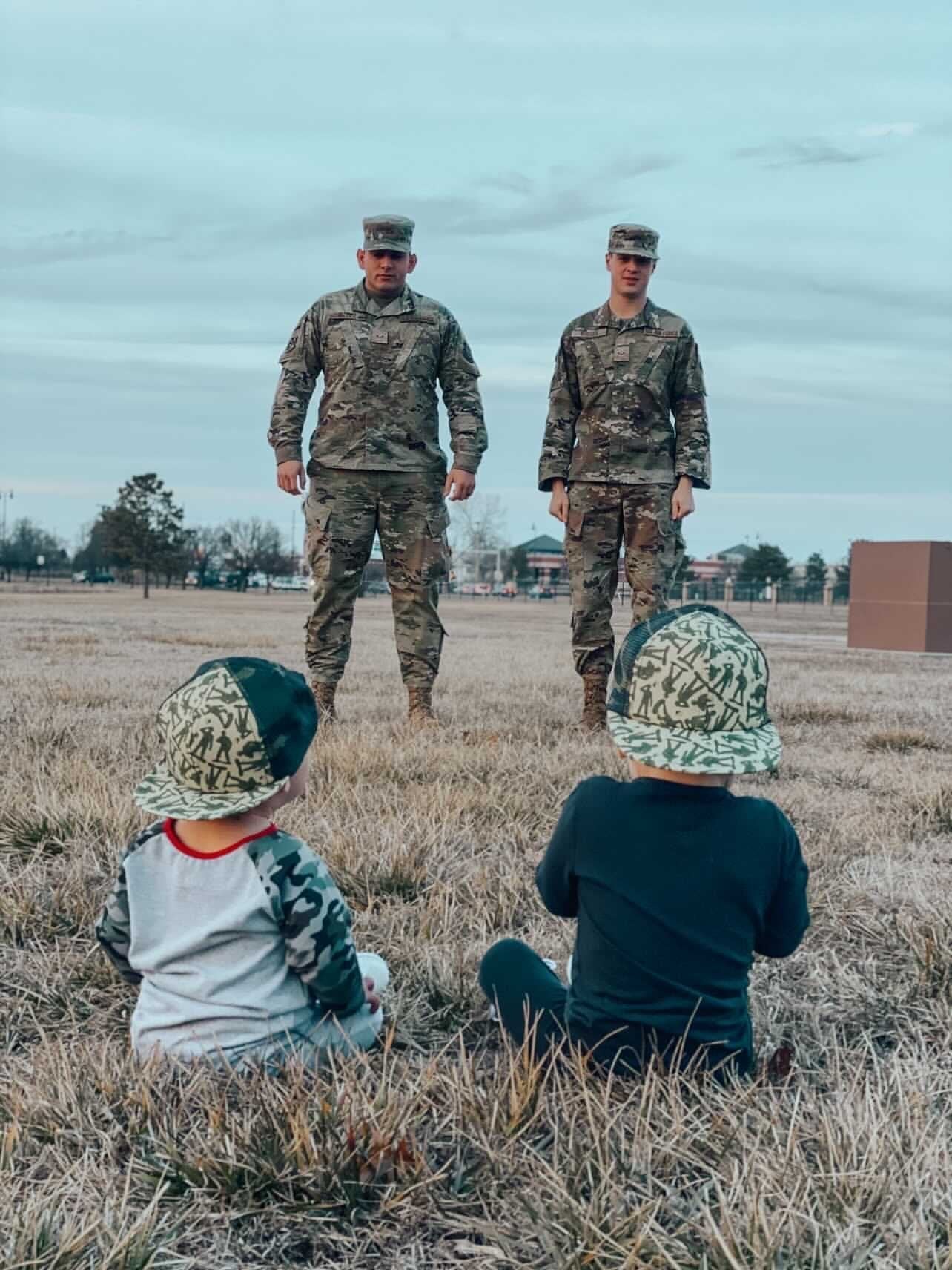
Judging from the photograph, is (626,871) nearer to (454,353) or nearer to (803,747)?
(803,747)

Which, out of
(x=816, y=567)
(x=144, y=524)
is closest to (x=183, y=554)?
(x=144, y=524)

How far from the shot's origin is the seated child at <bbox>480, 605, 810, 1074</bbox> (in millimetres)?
2271

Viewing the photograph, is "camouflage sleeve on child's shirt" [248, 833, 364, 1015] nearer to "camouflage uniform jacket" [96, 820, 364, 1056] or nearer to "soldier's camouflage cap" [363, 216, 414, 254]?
"camouflage uniform jacket" [96, 820, 364, 1056]

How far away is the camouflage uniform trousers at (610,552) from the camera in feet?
22.5

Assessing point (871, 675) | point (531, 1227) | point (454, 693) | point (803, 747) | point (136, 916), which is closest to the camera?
point (531, 1227)

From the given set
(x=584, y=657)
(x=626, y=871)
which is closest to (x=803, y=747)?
(x=584, y=657)

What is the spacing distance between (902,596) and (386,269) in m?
15.4

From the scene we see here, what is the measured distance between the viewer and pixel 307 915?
2352 millimetres

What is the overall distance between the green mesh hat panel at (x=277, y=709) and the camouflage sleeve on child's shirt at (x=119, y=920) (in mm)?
309

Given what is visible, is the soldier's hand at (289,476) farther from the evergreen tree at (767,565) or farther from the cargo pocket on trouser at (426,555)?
the evergreen tree at (767,565)

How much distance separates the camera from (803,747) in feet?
21.1

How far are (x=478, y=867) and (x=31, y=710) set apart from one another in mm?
4198

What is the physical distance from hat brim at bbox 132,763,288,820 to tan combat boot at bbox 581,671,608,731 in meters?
4.55

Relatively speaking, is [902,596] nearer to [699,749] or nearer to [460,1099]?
[699,749]
